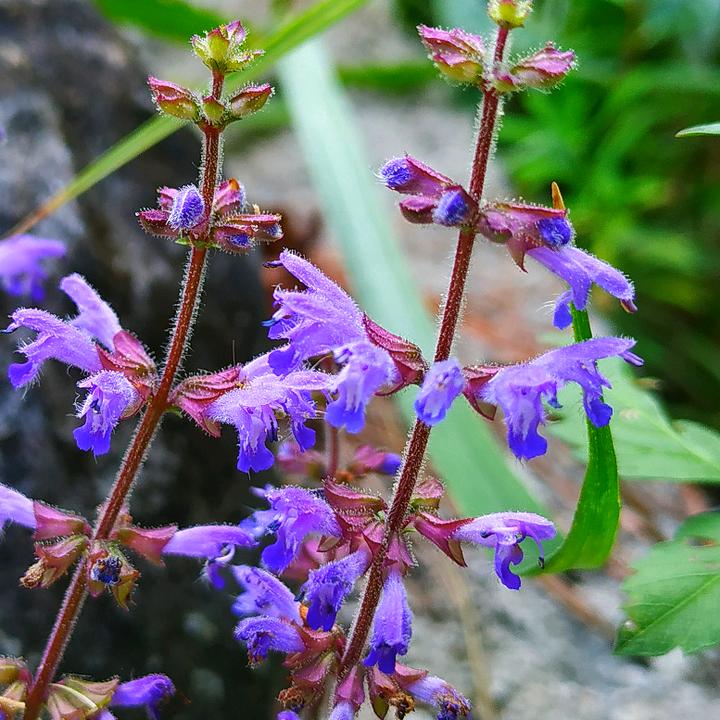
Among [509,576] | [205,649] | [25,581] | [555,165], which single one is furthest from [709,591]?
[555,165]

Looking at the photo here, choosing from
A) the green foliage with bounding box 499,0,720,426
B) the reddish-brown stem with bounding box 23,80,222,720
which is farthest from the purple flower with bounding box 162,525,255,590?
the green foliage with bounding box 499,0,720,426

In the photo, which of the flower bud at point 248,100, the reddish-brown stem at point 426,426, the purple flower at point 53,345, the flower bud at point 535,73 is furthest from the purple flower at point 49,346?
the flower bud at point 535,73

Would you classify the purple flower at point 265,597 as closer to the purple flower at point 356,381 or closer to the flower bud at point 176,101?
the purple flower at point 356,381

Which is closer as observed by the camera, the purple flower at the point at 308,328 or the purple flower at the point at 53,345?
the purple flower at the point at 308,328

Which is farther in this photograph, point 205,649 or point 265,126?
point 265,126

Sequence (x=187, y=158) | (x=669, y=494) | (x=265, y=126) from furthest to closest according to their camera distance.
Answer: (x=265, y=126), (x=669, y=494), (x=187, y=158)

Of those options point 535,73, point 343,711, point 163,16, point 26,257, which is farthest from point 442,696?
point 163,16

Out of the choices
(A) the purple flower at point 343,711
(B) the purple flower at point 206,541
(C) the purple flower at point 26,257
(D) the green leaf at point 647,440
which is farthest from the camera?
(C) the purple flower at point 26,257

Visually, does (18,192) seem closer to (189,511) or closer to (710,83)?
(189,511)

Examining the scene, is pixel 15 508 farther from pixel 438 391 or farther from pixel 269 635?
pixel 438 391
